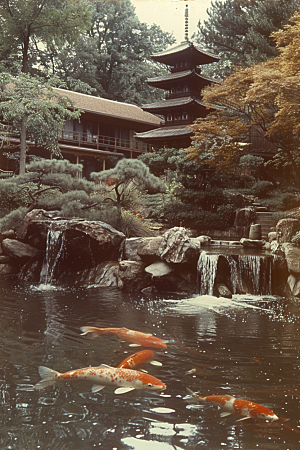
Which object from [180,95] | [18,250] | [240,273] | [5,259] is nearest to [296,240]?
[240,273]

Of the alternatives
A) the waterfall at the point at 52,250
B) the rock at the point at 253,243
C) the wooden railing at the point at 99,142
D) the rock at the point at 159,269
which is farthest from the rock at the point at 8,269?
the wooden railing at the point at 99,142

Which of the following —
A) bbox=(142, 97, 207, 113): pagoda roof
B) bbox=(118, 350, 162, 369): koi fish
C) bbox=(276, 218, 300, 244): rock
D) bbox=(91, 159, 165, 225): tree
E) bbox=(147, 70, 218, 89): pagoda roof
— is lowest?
bbox=(118, 350, 162, 369): koi fish

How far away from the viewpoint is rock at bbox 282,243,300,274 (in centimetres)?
946

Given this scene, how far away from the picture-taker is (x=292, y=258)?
380 inches

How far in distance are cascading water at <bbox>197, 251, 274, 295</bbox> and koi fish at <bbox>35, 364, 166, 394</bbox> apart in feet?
19.4

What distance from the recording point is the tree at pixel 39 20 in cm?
1642

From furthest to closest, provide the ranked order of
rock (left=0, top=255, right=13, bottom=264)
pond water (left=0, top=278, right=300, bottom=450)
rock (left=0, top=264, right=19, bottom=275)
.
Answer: rock (left=0, top=255, right=13, bottom=264)
rock (left=0, top=264, right=19, bottom=275)
pond water (left=0, top=278, right=300, bottom=450)

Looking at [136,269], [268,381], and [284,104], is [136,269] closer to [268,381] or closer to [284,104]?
[268,381]

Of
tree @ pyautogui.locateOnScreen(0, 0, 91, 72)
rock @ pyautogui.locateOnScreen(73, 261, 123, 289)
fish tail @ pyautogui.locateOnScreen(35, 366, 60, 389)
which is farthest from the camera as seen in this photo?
tree @ pyautogui.locateOnScreen(0, 0, 91, 72)

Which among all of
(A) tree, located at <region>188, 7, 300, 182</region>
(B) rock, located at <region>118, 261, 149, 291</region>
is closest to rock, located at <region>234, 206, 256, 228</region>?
(A) tree, located at <region>188, 7, 300, 182</region>

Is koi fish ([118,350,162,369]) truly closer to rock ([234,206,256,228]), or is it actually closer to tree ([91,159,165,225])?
tree ([91,159,165,225])

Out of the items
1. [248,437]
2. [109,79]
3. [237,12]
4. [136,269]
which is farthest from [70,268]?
[109,79]

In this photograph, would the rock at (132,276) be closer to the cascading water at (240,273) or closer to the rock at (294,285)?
the cascading water at (240,273)

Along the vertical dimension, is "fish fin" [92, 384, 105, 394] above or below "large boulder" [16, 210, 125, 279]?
below
